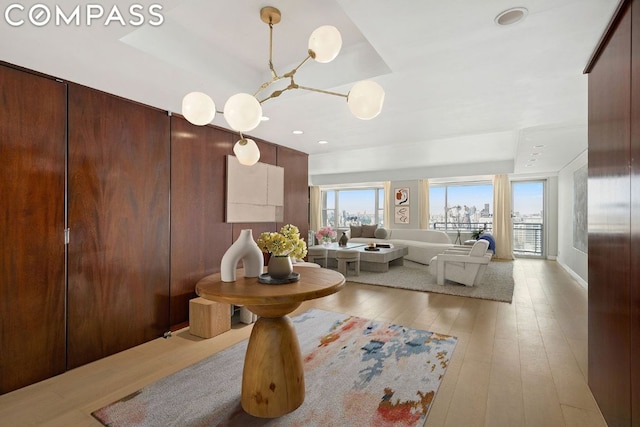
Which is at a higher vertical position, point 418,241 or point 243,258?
point 243,258

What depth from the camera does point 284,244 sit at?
2004 millimetres

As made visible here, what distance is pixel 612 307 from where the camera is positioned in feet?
5.39

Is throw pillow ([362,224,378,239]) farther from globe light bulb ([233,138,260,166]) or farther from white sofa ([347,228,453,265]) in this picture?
globe light bulb ([233,138,260,166])

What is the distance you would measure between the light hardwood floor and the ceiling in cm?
219

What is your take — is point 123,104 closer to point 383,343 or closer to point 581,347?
point 383,343

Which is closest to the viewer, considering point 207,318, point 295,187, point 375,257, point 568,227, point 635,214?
point 635,214

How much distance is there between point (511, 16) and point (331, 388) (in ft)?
7.94

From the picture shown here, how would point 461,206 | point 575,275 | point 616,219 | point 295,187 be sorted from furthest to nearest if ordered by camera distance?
point 461,206 < point 575,275 < point 295,187 < point 616,219

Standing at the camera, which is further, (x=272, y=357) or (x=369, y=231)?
(x=369, y=231)

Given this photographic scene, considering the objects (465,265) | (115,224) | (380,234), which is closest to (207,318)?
(115,224)

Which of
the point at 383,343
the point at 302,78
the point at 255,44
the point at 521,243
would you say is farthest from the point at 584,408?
the point at 521,243

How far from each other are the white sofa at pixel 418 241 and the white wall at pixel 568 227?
2223mm

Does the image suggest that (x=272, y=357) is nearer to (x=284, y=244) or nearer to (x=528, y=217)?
(x=284, y=244)

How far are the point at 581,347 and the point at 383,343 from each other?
5.65 ft
